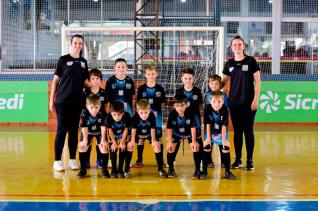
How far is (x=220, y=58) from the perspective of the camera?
25.5 feet

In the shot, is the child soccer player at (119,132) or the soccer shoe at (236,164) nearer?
the child soccer player at (119,132)

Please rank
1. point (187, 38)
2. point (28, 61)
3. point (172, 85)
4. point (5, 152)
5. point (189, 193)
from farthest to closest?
1. point (28, 61)
2. point (187, 38)
3. point (172, 85)
4. point (5, 152)
5. point (189, 193)

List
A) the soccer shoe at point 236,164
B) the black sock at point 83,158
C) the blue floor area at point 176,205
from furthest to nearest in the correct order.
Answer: the soccer shoe at point 236,164
the black sock at point 83,158
the blue floor area at point 176,205

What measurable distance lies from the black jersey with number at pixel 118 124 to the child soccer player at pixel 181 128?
495mm

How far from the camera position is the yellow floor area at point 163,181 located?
484 cm

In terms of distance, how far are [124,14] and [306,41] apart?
5569mm

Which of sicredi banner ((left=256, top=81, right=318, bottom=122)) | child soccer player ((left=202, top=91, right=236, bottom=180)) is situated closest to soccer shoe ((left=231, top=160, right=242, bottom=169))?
child soccer player ((left=202, top=91, right=236, bottom=180))

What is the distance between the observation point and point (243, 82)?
612cm

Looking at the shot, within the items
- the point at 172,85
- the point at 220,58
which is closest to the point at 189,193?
the point at 220,58

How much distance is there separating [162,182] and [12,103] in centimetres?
701

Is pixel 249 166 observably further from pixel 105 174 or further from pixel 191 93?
pixel 105 174

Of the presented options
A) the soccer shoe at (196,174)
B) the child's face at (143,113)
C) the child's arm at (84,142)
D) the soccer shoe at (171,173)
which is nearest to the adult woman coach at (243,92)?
the soccer shoe at (196,174)

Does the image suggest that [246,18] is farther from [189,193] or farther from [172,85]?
[189,193]

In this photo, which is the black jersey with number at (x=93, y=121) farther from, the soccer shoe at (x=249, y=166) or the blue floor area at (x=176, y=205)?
the soccer shoe at (x=249, y=166)
